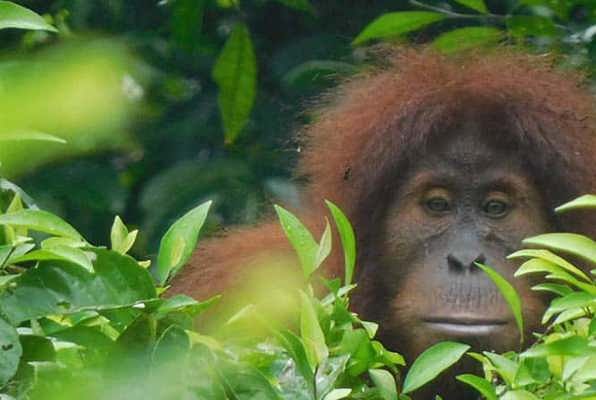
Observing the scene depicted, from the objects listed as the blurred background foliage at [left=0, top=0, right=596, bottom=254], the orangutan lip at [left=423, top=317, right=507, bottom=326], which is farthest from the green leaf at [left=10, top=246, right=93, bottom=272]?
the blurred background foliage at [left=0, top=0, right=596, bottom=254]

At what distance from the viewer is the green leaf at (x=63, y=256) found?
193 centimetres

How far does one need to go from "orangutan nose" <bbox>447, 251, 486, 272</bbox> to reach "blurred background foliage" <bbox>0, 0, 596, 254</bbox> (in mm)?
1012

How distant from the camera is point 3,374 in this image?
1.85m

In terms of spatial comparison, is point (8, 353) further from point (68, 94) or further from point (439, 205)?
point (439, 205)

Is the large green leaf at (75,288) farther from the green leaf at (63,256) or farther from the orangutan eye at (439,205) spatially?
the orangutan eye at (439,205)

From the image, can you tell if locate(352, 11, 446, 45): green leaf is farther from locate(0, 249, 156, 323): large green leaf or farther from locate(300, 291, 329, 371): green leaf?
locate(0, 249, 156, 323): large green leaf

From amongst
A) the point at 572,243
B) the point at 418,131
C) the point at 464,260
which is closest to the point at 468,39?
the point at 418,131

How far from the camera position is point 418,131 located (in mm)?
4113

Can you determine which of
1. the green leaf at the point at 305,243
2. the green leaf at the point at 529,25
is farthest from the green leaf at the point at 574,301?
the green leaf at the point at 529,25

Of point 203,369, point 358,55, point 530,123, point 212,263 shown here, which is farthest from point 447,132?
point 203,369

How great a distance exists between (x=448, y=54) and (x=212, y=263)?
1005 mm

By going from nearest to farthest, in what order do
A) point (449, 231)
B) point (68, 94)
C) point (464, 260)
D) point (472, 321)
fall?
1. point (68, 94)
2. point (472, 321)
3. point (464, 260)
4. point (449, 231)

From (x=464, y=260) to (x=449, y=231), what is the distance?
0.77 feet

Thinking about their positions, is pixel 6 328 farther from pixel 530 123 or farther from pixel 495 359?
pixel 530 123
